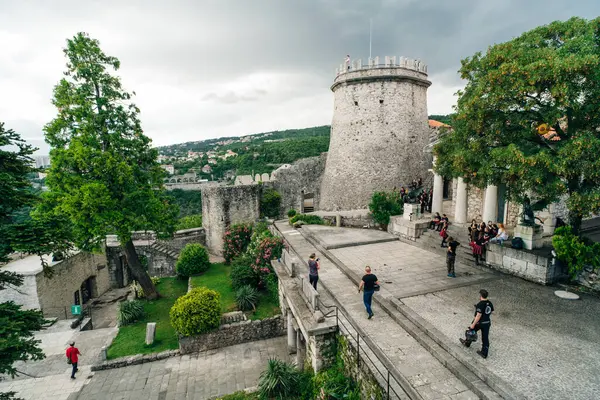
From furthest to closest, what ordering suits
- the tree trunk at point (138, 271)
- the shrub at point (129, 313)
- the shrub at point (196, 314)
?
the tree trunk at point (138, 271), the shrub at point (129, 313), the shrub at point (196, 314)

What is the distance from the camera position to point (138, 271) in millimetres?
15672

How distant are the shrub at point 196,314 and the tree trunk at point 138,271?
4.91 metres

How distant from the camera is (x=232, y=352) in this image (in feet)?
39.5

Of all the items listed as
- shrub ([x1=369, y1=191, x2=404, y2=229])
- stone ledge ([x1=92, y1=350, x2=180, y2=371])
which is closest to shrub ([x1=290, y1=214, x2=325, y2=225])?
shrub ([x1=369, y1=191, x2=404, y2=229])

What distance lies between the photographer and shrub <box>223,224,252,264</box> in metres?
19.2

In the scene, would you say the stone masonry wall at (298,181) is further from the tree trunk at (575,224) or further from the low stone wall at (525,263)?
the tree trunk at (575,224)

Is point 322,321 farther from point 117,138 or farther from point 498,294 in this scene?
→ point 117,138

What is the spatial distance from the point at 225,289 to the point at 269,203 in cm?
876

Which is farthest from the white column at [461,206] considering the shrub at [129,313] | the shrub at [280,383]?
the shrub at [129,313]

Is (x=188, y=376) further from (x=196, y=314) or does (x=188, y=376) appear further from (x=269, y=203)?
(x=269, y=203)

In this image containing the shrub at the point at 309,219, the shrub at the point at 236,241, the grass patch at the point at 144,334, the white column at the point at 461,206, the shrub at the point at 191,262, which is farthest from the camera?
the shrub at the point at 309,219

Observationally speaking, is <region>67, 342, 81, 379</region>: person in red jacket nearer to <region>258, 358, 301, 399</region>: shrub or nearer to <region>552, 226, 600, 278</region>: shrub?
<region>258, 358, 301, 399</region>: shrub

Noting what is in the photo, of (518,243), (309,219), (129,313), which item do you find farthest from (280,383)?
(309,219)

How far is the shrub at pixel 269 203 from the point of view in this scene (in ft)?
76.5
